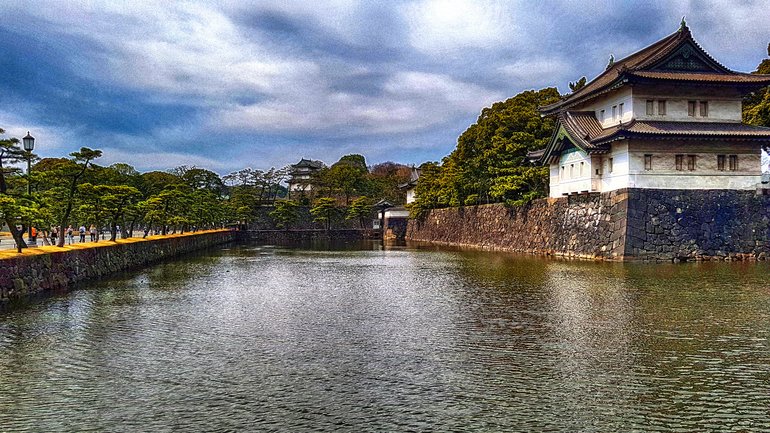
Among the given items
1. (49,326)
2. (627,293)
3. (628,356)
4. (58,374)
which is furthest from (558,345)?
(49,326)

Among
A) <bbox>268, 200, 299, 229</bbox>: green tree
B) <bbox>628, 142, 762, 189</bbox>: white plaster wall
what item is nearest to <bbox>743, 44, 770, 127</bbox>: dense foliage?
<bbox>628, 142, 762, 189</bbox>: white plaster wall

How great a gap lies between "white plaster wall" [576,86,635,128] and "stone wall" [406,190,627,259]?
3.80 m

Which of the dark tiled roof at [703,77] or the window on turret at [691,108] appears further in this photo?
the window on turret at [691,108]

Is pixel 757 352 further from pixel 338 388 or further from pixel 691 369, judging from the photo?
pixel 338 388

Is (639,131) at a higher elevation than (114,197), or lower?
higher

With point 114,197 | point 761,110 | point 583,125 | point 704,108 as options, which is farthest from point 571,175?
point 114,197

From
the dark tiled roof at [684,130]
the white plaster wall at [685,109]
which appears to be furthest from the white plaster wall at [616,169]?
the white plaster wall at [685,109]

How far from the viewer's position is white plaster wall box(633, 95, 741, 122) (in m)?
27.9

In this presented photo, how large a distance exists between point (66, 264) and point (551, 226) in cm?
2346

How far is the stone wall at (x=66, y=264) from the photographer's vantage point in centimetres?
1596

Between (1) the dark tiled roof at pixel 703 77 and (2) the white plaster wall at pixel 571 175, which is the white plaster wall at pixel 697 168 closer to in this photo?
(2) the white plaster wall at pixel 571 175

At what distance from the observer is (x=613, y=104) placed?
29781 mm

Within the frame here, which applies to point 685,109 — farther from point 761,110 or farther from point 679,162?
point 761,110

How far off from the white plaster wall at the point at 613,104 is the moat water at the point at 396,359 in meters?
12.6
